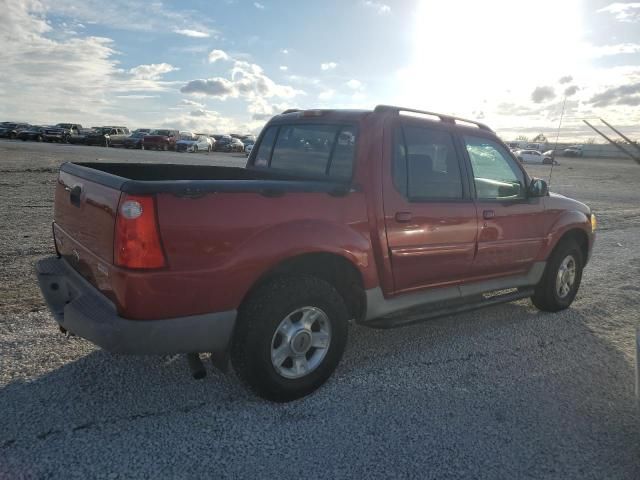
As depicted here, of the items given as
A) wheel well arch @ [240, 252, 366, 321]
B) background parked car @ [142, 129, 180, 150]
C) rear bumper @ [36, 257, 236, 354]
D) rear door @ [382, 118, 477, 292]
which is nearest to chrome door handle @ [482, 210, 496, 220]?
rear door @ [382, 118, 477, 292]

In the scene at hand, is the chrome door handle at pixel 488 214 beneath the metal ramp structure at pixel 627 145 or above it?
beneath

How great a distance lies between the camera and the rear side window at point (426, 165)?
12.3 feet

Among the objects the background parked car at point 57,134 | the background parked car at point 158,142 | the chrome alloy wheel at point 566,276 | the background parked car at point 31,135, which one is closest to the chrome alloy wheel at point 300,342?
the chrome alloy wheel at point 566,276

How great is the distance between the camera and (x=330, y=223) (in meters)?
3.22

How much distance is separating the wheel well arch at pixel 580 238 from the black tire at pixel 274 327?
3010 millimetres

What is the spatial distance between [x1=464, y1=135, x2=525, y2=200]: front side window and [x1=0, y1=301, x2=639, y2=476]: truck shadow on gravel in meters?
1.35

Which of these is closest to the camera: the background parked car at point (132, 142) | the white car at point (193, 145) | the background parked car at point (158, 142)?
the white car at point (193, 145)

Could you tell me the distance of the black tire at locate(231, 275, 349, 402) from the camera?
297 centimetres

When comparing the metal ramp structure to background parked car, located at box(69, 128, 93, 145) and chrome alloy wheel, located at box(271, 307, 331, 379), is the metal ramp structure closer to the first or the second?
chrome alloy wheel, located at box(271, 307, 331, 379)

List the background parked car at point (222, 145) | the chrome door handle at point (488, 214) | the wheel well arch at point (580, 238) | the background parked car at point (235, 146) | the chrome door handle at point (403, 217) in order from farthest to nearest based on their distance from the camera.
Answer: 1. the background parked car at point (222, 145)
2. the background parked car at point (235, 146)
3. the wheel well arch at point (580, 238)
4. the chrome door handle at point (488, 214)
5. the chrome door handle at point (403, 217)

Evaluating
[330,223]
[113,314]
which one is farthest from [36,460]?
[330,223]

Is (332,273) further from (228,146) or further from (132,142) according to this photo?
(228,146)

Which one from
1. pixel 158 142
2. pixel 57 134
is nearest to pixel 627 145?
pixel 158 142

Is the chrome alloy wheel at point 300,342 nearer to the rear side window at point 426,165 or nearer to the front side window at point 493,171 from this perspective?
the rear side window at point 426,165
